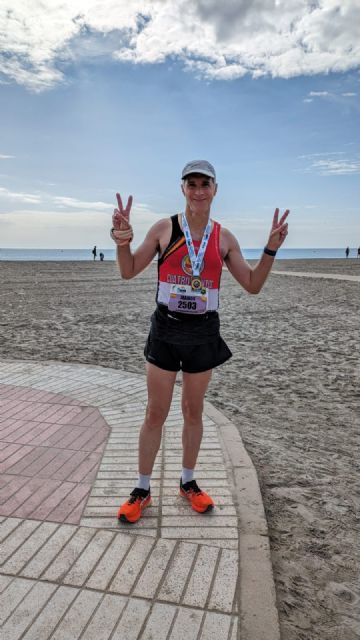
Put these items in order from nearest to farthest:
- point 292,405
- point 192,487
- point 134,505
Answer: point 134,505, point 192,487, point 292,405

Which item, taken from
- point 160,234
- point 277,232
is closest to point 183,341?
point 160,234

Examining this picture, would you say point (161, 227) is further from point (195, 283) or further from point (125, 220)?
point (195, 283)

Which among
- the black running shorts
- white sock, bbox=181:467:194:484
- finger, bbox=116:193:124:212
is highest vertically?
finger, bbox=116:193:124:212

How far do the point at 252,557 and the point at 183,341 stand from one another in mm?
1426

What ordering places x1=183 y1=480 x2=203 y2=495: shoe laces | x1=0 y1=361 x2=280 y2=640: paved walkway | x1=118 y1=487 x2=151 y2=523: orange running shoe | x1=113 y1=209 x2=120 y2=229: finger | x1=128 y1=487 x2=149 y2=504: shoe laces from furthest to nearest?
x1=183 y1=480 x2=203 y2=495: shoe laces
x1=128 y1=487 x2=149 y2=504: shoe laces
x1=118 y1=487 x2=151 y2=523: orange running shoe
x1=113 y1=209 x2=120 y2=229: finger
x1=0 y1=361 x2=280 y2=640: paved walkway

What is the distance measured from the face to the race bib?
0.53 m

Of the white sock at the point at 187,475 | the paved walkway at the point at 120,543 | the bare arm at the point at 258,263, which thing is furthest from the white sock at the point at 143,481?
the bare arm at the point at 258,263

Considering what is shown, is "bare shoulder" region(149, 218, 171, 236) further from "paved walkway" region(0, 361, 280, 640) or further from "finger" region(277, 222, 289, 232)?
"paved walkway" region(0, 361, 280, 640)

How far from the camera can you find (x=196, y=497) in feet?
10.9

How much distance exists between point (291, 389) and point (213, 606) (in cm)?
434

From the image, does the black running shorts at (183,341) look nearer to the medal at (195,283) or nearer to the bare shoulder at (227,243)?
the medal at (195,283)

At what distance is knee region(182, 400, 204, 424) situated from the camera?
3.21 metres

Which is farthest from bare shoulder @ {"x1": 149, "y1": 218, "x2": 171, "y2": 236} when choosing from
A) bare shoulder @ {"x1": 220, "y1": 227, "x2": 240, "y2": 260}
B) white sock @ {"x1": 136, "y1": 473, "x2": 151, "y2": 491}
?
white sock @ {"x1": 136, "y1": 473, "x2": 151, "y2": 491}

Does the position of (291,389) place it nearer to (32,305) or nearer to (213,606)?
(213,606)
